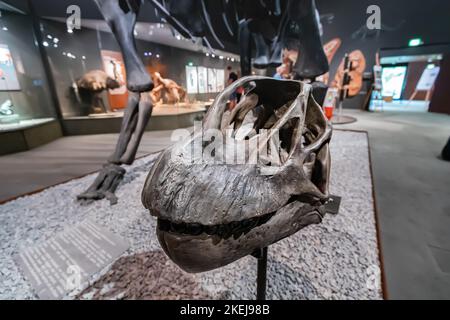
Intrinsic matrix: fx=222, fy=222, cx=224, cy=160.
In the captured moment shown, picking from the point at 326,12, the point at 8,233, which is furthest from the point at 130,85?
the point at 326,12

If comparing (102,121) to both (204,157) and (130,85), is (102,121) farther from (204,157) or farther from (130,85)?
(204,157)

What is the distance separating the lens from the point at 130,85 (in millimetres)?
1909

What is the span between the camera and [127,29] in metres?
1.80

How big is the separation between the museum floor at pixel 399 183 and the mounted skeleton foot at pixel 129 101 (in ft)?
3.29

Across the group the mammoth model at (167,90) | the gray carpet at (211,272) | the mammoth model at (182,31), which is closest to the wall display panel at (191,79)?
the mammoth model at (167,90)

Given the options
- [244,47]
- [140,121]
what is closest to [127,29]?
[140,121]

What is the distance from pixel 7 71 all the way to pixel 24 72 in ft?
2.27

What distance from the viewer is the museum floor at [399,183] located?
1328 millimetres

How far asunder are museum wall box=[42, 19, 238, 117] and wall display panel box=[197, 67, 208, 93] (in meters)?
0.07

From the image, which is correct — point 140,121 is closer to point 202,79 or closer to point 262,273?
point 202,79

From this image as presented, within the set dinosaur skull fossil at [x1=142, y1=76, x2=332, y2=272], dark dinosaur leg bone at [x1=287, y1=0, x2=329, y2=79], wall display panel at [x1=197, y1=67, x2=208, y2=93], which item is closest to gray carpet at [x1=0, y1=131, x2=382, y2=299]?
dinosaur skull fossil at [x1=142, y1=76, x2=332, y2=272]

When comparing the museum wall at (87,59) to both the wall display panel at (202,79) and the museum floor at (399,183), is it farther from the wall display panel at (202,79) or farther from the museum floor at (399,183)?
the museum floor at (399,183)
